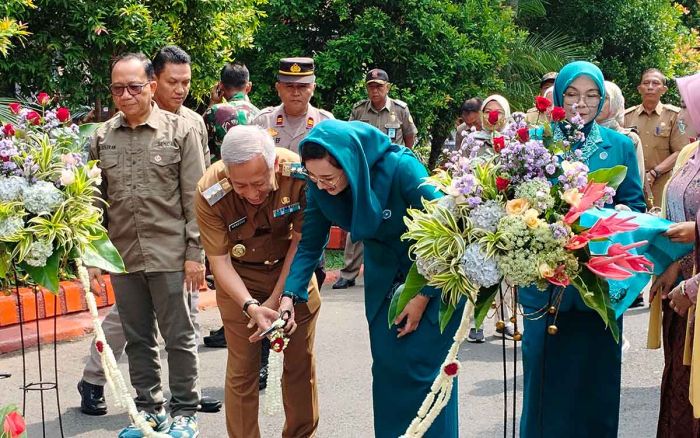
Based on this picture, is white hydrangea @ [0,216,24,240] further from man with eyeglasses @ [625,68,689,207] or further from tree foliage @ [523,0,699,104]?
tree foliage @ [523,0,699,104]

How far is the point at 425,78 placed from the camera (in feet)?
40.0

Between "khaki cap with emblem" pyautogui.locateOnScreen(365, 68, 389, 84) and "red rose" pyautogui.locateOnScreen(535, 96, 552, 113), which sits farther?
"khaki cap with emblem" pyautogui.locateOnScreen(365, 68, 389, 84)

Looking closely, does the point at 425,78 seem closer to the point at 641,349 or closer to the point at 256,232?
the point at 641,349

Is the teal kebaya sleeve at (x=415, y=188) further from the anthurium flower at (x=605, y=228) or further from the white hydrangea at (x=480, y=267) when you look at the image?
the anthurium flower at (x=605, y=228)

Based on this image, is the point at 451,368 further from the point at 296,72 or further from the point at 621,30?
the point at 621,30

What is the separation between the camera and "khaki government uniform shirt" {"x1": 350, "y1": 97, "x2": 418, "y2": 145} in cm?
1045

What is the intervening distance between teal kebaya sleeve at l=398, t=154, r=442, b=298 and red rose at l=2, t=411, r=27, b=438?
2.06 meters

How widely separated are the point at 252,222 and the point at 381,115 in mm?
5542

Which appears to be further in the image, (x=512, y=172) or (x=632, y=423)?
(x=632, y=423)

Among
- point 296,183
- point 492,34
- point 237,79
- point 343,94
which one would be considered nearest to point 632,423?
point 296,183

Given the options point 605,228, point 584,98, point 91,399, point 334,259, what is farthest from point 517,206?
point 334,259

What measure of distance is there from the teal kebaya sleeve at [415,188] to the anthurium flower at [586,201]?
90cm

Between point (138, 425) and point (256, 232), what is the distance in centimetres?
110

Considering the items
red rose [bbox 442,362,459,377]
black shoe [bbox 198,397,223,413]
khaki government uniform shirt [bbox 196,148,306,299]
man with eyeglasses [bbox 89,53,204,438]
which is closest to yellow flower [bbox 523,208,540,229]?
red rose [bbox 442,362,459,377]
